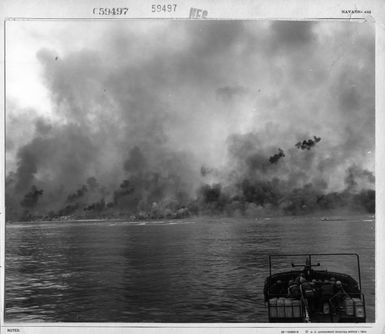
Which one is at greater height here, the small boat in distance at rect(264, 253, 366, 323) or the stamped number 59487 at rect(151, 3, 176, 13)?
the stamped number 59487 at rect(151, 3, 176, 13)

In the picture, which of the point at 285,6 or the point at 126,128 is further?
the point at 126,128

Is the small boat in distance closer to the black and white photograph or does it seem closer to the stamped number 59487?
the black and white photograph

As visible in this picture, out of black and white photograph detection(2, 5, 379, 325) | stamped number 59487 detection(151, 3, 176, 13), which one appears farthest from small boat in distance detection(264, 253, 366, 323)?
stamped number 59487 detection(151, 3, 176, 13)

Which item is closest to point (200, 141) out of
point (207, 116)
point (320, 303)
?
point (207, 116)

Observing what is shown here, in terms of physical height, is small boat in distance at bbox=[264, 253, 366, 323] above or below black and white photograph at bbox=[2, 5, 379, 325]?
below

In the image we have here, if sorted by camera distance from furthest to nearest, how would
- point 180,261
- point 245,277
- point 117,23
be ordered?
point 180,261
point 245,277
point 117,23

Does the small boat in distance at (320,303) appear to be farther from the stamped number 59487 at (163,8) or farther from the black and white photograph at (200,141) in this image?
the stamped number 59487 at (163,8)

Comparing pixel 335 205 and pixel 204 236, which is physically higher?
pixel 335 205

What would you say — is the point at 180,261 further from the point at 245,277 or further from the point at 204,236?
the point at 204,236

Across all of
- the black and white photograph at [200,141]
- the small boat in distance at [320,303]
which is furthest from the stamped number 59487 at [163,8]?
the small boat in distance at [320,303]

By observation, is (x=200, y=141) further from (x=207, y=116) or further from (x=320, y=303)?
(x=320, y=303)

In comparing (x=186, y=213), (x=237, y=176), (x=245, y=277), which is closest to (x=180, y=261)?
(x=245, y=277)
